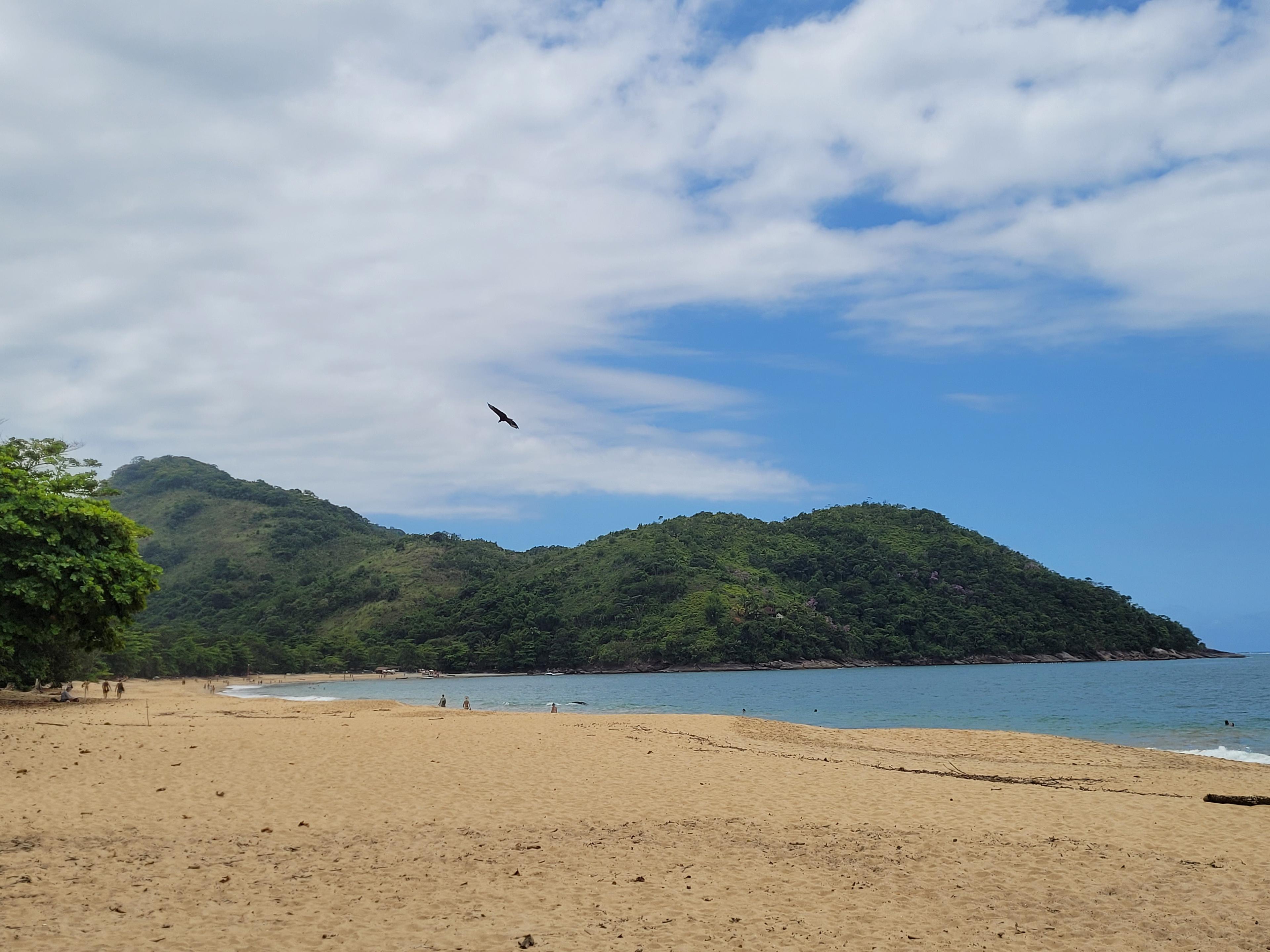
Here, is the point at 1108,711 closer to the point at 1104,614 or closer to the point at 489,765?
the point at 489,765

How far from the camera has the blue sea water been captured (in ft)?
133

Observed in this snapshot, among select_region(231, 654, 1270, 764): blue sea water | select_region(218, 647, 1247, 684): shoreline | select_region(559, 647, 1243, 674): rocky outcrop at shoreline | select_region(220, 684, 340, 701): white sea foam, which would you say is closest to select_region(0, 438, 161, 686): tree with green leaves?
select_region(231, 654, 1270, 764): blue sea water

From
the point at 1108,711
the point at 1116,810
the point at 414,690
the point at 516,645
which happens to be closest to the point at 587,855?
the point at 1116,810

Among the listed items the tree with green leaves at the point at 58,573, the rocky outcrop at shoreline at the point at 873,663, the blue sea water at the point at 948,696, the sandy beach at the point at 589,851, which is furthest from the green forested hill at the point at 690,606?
the sandy beach at the point at 589,851

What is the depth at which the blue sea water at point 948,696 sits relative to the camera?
40.4 meters

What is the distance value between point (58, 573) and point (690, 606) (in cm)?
11606

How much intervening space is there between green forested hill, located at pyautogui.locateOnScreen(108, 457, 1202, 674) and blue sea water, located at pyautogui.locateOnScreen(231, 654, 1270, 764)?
5.15 meters

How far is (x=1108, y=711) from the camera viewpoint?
1970 inches

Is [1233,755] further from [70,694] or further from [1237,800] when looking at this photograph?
[70,694]

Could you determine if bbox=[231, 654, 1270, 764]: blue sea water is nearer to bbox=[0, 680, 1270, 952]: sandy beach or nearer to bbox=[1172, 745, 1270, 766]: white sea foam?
bbox=[1172, 745, 1270, 766]: white sea foam

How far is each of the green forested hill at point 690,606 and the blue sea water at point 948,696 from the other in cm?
515

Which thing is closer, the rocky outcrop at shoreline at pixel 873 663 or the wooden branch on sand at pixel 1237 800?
the wooden branch on sand at pixel 1237 800

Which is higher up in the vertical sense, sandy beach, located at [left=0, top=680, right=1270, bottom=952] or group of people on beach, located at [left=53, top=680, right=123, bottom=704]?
sandy beach, located at [left=0, top=680, right=1270, bottom=952]

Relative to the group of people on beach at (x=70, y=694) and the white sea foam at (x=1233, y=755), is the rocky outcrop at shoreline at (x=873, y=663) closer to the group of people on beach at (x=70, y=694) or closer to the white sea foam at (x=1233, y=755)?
the group of people on beach at (x=70, y=694)
